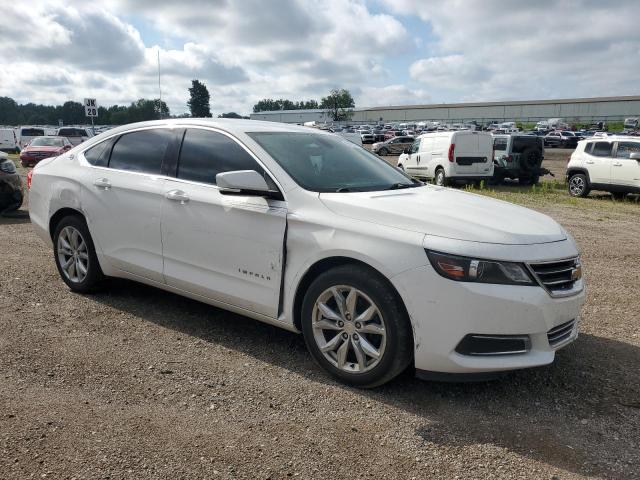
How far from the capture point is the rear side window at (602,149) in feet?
51.1

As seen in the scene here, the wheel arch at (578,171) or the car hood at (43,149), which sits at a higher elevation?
the wheel arch at (578,171)

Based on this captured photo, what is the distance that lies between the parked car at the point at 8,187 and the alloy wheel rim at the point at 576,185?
14070mm

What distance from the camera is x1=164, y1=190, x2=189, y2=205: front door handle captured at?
4203mm

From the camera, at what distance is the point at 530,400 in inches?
137

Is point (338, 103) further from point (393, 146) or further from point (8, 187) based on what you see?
point (8, 187)

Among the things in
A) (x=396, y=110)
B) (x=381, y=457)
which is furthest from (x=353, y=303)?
(x=396, y=110)

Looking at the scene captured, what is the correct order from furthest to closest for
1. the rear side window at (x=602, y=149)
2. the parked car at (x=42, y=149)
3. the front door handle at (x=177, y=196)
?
1. the parked car at (x=42, y=149)
2. the rear side window at (x=602, y=149)
3. the front door handle at (x=177, y=196)

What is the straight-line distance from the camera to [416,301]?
3166 mm

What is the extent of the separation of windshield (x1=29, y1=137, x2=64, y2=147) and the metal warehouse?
7836cm

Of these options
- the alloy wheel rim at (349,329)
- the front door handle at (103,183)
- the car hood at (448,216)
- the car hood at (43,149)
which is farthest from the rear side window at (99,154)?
the car hood at (43,149)

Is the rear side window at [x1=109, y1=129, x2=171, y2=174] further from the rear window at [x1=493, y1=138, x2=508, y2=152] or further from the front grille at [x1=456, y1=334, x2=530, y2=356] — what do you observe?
the rear window at [x1=493, y1=138, x2=508, y2=152]

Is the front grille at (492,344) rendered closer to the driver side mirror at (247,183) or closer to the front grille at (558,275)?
the front grille at (558,275)

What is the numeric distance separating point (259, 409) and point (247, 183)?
1420 millimetres

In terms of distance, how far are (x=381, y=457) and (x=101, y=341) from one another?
2.43m
